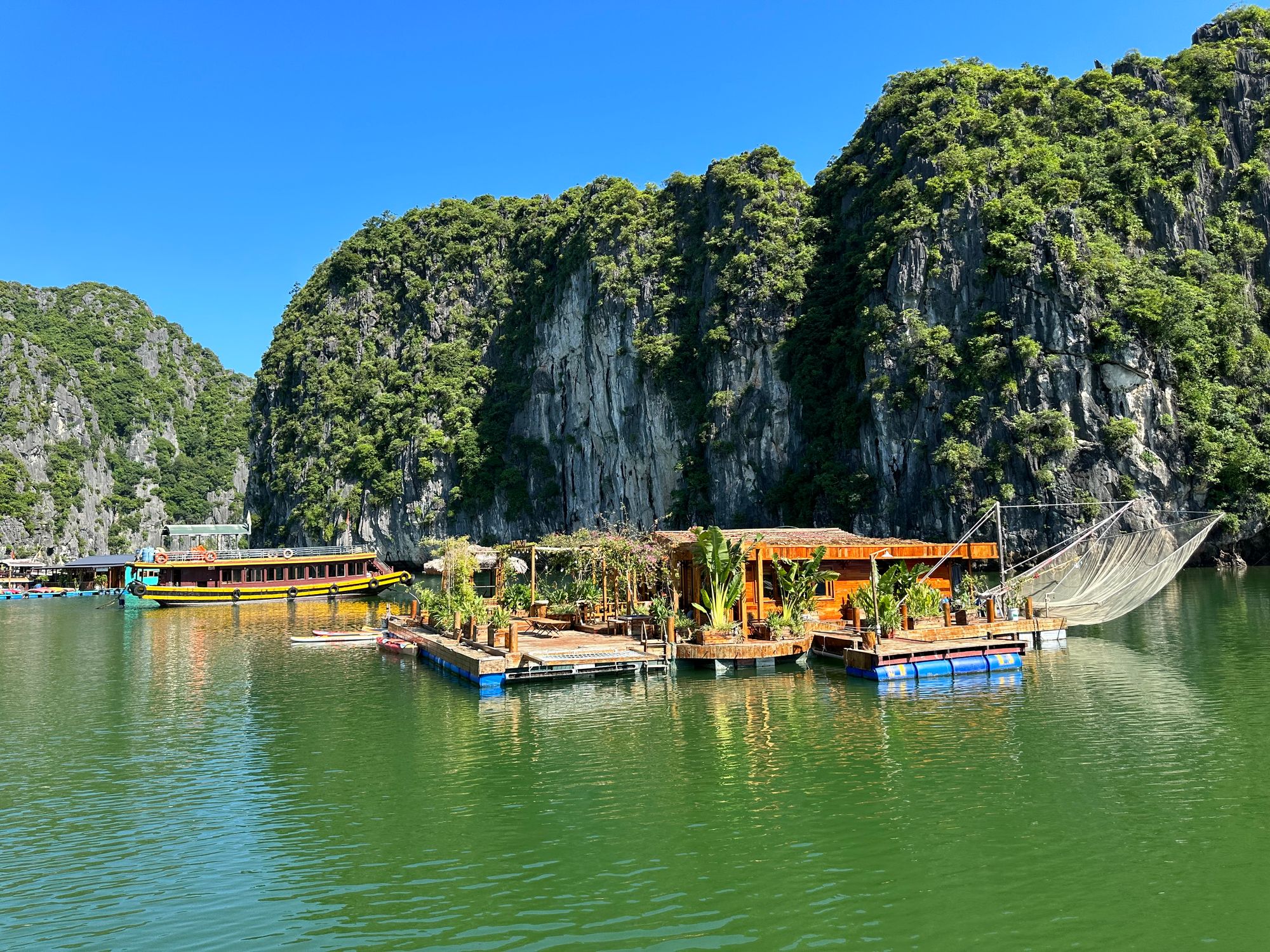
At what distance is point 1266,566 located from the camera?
6003cm

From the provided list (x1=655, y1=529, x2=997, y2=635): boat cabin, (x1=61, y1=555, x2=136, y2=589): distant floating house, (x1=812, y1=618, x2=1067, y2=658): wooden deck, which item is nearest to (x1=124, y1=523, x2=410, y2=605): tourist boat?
(x1=61, y1=555, x2=136, y2=589): distant floating house

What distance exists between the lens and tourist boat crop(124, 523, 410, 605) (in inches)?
2424

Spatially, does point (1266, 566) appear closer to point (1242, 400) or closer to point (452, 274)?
point (1242, 400)

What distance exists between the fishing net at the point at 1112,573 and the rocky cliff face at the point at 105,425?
13745 cm

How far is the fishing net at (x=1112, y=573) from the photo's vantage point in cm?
2917

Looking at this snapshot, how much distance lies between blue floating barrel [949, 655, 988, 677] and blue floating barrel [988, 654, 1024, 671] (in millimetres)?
157

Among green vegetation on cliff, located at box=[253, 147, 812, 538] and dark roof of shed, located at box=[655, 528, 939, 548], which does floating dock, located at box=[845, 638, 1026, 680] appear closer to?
dark roof of shed, located at box=[655, 528, 939, 548]

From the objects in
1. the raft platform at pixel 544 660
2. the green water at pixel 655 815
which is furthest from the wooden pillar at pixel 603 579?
the green water at pixel 655 815

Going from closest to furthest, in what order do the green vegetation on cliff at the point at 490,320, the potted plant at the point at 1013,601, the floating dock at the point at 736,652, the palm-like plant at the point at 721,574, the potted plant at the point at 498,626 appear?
1. the floating dock at the point at 736,652
2. the palm-like plant at the point at 721,574
3. the potted plant at the point at 498,626
4. the potted plant at the point at 1013,601
5. the green vegetation on cliff at the point at 490,320

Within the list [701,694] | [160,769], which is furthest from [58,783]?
[701,694]

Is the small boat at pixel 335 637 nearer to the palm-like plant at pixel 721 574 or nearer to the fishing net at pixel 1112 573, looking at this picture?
the palm-like plant at pixel 721 574

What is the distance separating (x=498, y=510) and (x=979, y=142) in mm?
58993

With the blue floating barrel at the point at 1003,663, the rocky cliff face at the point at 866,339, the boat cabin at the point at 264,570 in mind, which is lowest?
the blue floating barrel at the point at 1003,663

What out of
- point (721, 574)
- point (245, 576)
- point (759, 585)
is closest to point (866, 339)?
point (759, 585)
